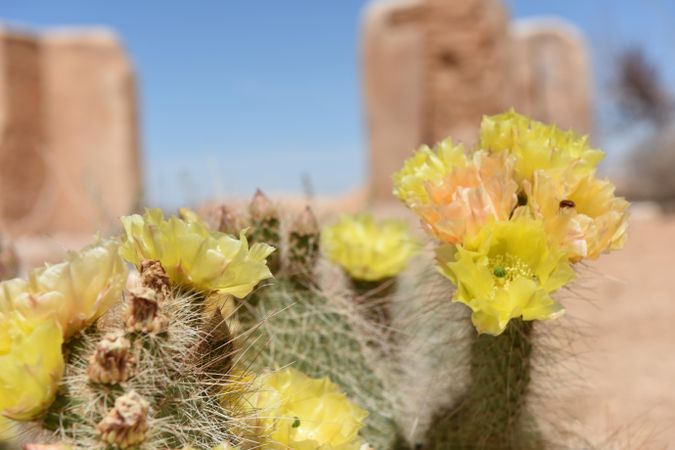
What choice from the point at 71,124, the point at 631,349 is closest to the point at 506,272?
the point at 631,349

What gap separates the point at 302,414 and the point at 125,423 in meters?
0.27

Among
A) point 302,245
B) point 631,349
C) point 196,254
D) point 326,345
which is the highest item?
point 196,254

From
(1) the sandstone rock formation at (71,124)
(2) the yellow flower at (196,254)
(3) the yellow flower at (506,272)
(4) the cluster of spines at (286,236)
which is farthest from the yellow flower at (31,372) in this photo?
(1) the sandstone rock formation at (71,124)

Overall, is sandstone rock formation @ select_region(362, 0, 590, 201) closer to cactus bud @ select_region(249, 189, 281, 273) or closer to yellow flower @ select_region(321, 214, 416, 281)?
yellow flower @ select_region(321, 214, 416, 281)

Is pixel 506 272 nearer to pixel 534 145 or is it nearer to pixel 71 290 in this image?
pixel 534 145

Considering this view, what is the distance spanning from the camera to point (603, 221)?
31.0 inches

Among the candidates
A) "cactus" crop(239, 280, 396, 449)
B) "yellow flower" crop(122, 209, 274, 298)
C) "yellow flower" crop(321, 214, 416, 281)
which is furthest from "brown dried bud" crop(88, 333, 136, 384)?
"yellow flower" crop(321, 214, 416, 281)

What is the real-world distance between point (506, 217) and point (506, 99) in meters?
6.69

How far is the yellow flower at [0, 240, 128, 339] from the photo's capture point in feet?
2.09

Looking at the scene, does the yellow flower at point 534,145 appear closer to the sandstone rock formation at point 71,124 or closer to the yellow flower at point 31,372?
the yellow flower at point 31,372

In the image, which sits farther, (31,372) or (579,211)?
(579,211)

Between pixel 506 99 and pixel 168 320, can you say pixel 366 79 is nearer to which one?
pixel 506 99

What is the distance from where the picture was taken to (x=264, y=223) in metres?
1.14

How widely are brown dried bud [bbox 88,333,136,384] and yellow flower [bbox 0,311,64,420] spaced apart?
33 millimetres
